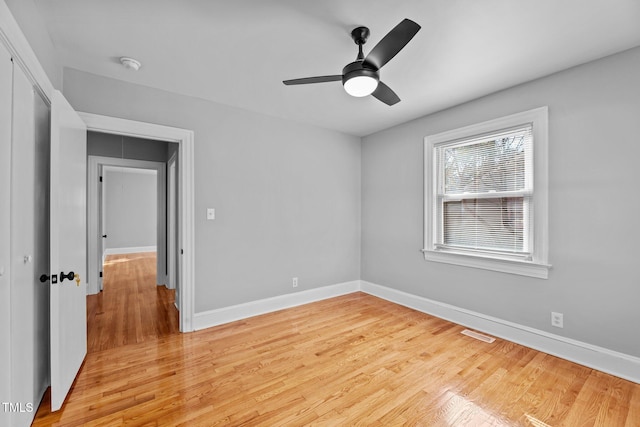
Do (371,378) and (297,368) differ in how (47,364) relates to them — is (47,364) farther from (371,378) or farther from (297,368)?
(371,378)

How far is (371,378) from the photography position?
7.22ft

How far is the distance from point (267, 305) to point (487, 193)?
114 inches

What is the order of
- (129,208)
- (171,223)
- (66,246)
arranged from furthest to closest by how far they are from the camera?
(129,208) → (171,223) → (66,246)

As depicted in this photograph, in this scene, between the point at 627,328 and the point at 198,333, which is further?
the point at 198,333

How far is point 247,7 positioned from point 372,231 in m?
3.37

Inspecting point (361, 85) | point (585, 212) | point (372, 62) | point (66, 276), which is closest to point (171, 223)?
point (66, 276)

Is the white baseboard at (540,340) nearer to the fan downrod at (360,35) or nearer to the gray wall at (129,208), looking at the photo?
the fan downrod at (360,35)

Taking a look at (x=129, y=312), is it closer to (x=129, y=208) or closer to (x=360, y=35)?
(x=360, y=35)

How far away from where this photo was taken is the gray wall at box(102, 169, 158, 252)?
848 centimetres

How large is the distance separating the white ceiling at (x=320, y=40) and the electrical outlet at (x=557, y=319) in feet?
7.15

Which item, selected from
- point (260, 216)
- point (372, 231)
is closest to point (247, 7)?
point (260, 216)

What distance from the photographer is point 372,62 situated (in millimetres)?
1821

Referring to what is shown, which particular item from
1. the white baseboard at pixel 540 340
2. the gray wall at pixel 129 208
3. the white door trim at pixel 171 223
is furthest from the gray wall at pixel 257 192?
the gray wall at pixel 129 208

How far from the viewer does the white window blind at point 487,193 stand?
9.23 ft
